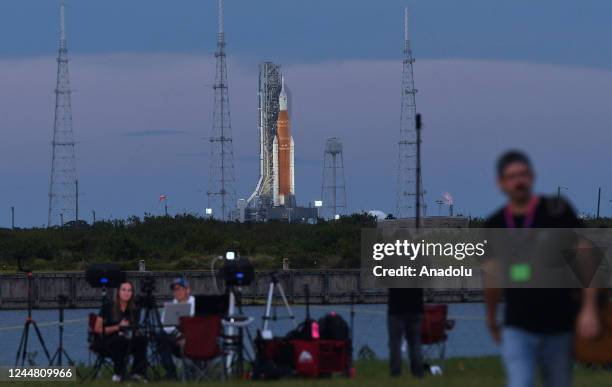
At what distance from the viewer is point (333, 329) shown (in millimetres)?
17734

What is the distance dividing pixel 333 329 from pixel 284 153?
135 meters

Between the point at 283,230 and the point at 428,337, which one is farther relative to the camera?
the point at 283,230

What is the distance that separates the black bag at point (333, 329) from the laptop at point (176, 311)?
5.86 ft

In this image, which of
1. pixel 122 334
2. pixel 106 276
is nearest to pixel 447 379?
pixel 122 334

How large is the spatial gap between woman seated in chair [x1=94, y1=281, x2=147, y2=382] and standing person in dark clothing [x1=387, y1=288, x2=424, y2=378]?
3.29 meters

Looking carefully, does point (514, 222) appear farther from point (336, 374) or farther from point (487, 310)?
point (336, 374)

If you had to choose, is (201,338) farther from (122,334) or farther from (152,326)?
(122,334)

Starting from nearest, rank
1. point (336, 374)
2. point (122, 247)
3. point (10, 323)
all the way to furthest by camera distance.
Result: point (336, 374) < point (10, 323) < point (122, 247)

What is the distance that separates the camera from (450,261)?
273 feet

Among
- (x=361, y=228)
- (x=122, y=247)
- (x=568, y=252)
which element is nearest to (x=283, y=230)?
(x=361, y=228)

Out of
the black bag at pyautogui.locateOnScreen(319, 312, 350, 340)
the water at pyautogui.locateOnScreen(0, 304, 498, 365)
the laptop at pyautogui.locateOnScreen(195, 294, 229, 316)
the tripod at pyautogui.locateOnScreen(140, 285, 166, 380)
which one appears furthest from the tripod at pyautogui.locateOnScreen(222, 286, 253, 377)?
the water at pyautogui.locateOnScreen(0, 304, 498, 365)

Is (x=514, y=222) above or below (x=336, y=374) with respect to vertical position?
above

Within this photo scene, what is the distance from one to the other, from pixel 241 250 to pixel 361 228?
1139 cm

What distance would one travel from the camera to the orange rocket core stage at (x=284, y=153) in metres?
151
